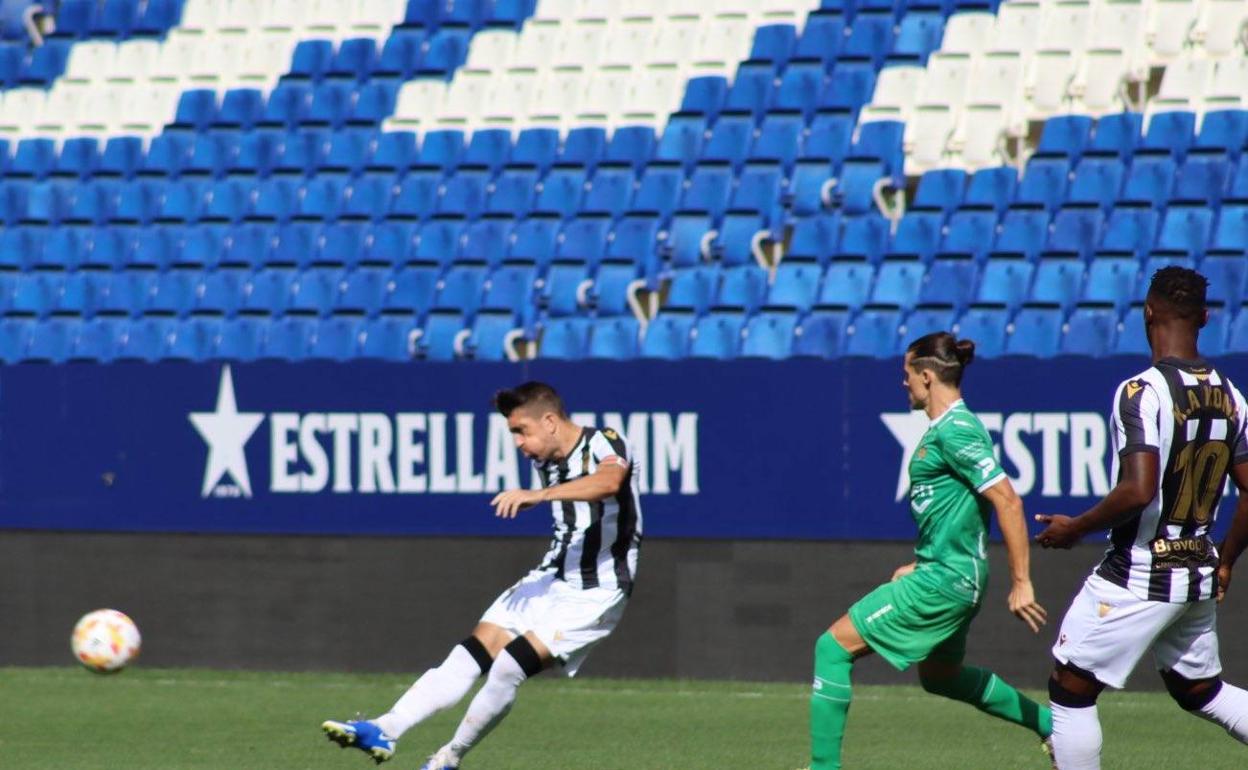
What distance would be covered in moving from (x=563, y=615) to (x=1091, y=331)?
595cm

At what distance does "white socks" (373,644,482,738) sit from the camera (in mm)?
8109

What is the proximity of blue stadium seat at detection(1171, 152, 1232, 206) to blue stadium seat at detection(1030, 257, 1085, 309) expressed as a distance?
89 cm

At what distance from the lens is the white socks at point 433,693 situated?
8.11 meters

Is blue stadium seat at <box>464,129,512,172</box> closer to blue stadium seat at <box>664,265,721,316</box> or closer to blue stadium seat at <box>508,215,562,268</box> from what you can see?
blue stadium seat at <box>508,215,562,268</box>

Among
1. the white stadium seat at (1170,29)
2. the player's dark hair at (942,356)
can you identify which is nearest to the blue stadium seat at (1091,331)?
the white stadium seat at (1170,29)

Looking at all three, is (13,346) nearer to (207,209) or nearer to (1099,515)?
(207,209)

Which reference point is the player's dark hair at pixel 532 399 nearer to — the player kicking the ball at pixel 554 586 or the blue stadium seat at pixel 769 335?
the player kicking the ball at pixel 554 586

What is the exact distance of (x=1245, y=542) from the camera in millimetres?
7090

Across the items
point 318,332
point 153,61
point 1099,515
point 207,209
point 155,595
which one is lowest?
point 155,595

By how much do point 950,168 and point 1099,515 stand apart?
9.35 m

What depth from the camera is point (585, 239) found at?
15.8m

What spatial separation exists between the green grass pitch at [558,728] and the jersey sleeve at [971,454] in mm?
1993

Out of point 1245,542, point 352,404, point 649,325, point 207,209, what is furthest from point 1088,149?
point 1245,542

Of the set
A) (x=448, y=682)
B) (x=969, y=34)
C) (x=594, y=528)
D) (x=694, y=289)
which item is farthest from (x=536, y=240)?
(x=448, y=682)
